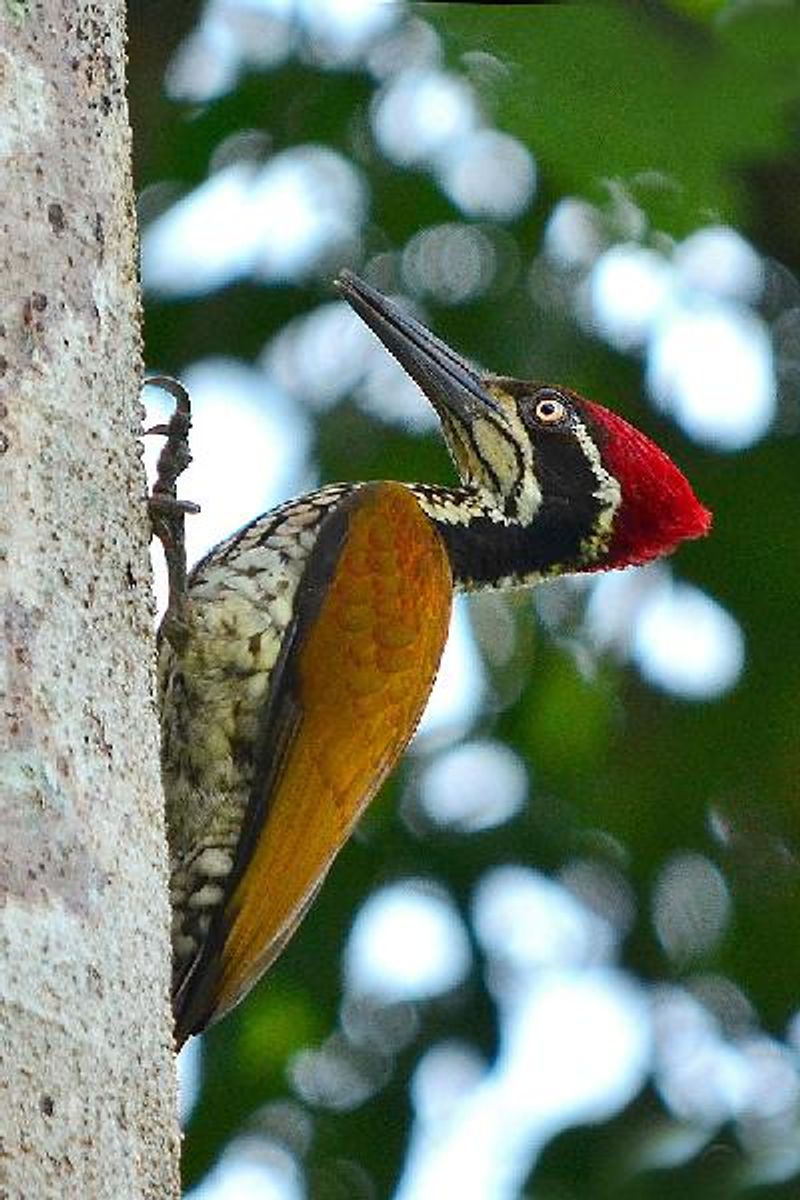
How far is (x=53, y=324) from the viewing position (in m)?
2.69

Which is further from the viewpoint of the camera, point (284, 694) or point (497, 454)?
point (497, 454)

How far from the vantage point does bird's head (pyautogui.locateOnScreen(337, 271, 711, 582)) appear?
477 centimetres

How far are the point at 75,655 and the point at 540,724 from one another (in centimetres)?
421

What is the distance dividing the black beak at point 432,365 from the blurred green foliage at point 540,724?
3.75 feet

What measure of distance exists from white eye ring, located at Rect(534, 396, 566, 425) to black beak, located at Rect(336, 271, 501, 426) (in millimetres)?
83

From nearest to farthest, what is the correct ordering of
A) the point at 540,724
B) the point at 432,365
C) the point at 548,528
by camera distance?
the point at 548,528 → the point at 432,365 → the point at 540,724

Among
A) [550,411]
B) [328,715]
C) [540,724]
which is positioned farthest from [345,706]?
[540,724]

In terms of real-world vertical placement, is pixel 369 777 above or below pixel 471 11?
below

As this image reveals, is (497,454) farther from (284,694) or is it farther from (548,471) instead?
(284,694)

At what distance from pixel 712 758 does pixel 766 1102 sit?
94cm

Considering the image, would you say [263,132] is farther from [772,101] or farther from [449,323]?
[772,101]

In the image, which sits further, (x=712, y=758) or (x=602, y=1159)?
(x=712, y=758)

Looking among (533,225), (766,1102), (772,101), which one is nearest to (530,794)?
(766,1102)

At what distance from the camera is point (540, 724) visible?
263 inches
